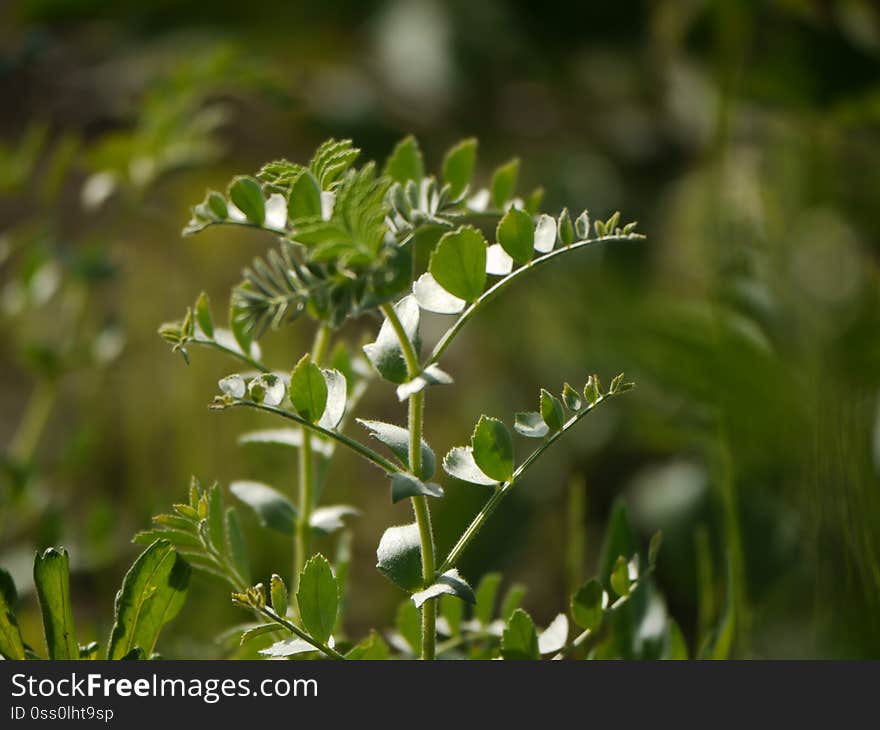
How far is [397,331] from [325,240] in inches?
0.9

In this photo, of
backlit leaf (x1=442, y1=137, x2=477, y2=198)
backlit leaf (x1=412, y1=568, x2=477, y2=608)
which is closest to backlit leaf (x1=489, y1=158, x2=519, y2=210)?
backlit leaf (x1=442, y1=137, x2=477, y2=198)

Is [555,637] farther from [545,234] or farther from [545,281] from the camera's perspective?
[545,281]

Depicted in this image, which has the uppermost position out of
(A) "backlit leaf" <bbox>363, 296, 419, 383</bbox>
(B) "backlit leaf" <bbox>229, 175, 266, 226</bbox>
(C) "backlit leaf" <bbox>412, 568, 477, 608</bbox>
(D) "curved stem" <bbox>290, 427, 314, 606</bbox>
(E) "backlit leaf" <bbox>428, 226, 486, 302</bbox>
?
(B) "backlit leaf" <bbox>229, 175, 266, 226</bbox>

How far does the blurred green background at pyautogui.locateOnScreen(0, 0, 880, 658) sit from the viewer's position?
1.30ft

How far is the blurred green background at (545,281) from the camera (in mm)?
396

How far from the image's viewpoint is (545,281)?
2.72 ft

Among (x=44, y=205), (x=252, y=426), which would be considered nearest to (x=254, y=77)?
(x=44, y=205)

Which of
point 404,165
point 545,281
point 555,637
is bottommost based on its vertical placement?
point 555,637

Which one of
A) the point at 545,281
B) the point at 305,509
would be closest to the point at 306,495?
the point at 305,509

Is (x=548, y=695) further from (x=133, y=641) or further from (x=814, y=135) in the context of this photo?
(x=814, y=135)

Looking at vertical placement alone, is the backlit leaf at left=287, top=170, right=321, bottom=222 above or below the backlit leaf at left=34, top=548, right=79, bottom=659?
above

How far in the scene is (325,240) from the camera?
17cm

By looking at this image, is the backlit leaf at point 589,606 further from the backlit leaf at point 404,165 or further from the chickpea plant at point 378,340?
the backlit leaf at point 404,165

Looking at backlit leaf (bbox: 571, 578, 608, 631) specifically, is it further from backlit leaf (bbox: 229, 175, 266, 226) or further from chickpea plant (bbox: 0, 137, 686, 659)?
backlit leaf (bbox: 229, 175, 266, 226)
